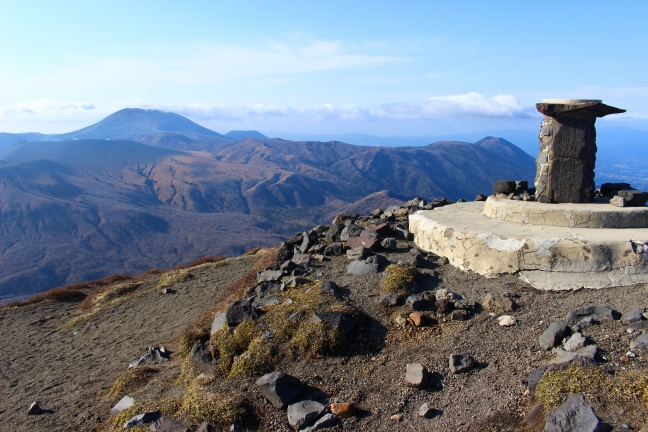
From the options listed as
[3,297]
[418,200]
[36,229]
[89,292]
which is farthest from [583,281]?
[36,229]

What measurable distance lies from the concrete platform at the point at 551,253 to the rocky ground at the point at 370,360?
0.25m

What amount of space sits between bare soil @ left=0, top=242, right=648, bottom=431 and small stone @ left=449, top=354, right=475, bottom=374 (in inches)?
4.2

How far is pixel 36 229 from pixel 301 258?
127014 mm

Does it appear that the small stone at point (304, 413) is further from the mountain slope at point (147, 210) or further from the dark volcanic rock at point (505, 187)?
the mountain slope at point (147, 210)

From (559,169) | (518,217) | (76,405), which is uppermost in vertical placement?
(559,169)

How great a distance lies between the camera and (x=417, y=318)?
784 centimetres

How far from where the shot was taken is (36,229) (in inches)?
4658

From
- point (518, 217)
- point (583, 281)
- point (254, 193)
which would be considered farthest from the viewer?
point (254, 193)

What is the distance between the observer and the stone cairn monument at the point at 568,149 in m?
10.2

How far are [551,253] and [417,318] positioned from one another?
2694 millimetres

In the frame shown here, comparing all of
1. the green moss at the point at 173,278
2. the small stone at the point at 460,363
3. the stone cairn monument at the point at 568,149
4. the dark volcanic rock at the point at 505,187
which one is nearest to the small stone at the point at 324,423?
the small stone at the point at 460,363

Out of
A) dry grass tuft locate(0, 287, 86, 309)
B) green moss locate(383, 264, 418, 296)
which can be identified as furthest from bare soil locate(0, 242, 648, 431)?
dry grass tuft locate(0, 287, 86, 309)

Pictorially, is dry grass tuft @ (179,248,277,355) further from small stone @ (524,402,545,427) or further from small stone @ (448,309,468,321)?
small stone @ (524,402,545,427)

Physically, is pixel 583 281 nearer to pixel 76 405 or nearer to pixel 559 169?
pixel 559 169
